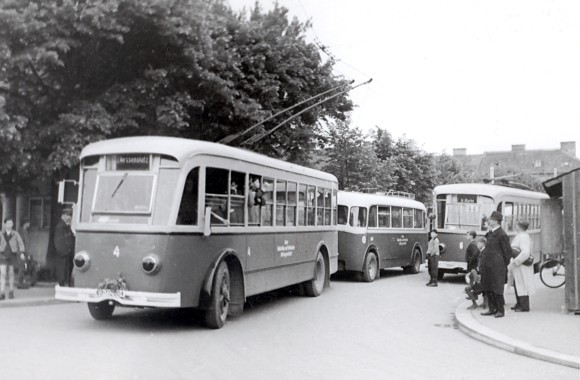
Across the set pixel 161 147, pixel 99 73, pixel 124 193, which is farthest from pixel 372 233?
pixel 124 193

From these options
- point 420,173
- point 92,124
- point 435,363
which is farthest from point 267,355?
point 420,173

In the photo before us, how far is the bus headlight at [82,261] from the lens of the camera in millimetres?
9797

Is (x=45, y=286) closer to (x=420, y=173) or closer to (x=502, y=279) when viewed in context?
(x=502, y=279)

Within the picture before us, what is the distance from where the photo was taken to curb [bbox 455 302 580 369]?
8.10 metres

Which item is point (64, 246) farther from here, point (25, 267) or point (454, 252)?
point (454, 252)

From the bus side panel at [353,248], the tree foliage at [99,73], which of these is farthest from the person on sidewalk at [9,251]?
the bus side panel at [353,248]

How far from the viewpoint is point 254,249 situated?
11805mm

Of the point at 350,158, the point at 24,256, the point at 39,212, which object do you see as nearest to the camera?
the point at 24,256

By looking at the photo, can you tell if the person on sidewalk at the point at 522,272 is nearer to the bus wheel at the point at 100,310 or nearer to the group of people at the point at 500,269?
the group of people at the point at 500,269

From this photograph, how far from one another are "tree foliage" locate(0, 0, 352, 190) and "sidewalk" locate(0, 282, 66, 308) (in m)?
2.57

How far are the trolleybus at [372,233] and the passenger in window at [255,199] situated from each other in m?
7.38

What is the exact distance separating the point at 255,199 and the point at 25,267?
6328mm

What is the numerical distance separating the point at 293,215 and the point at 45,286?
646 cm

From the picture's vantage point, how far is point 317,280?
51.6 ft
